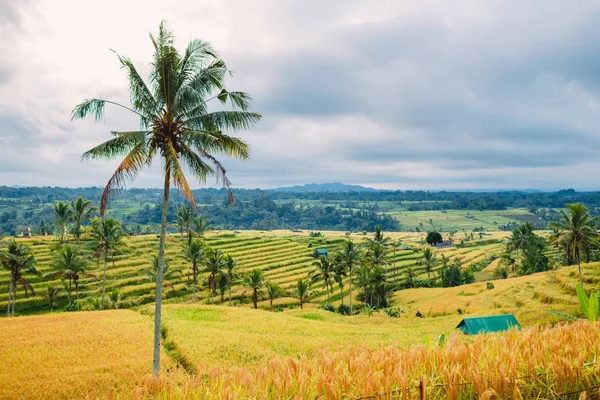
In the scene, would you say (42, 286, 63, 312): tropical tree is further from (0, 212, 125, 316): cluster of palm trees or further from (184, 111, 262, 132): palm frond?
(184, 111, 262, 132): palm frond

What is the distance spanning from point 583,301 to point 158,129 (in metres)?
14.6

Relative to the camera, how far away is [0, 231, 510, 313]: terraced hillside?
193 feet

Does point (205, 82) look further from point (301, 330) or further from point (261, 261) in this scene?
point (261, 261)

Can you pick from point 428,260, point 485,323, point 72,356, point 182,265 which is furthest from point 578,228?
point 182,265

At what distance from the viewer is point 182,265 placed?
76.1 meters

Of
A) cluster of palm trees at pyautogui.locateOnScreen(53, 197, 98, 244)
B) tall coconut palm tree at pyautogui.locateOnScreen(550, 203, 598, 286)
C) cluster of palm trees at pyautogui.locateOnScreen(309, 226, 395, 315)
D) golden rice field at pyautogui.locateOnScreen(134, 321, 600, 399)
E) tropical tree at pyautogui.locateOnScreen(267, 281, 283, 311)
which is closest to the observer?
golden rice field at pyautogui.locateOnScreen(134, 321, 600, 399)

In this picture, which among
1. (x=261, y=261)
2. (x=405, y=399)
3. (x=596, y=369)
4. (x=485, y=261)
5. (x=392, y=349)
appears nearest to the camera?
(x=405, y=399)

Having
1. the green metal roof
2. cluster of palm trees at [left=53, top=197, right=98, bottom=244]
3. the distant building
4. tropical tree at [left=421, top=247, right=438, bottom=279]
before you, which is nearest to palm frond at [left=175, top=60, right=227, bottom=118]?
the green metal roof

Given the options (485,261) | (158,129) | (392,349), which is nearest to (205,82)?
(158,129)

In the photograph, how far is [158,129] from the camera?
14680 millimetres

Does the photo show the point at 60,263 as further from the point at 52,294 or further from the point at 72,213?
the point at 72,213

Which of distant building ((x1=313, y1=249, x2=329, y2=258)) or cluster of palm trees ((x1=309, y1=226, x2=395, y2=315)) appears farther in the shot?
distant building ((x1=313, y1=249, x2=329, y2=258))

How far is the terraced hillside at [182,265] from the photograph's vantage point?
58969 mm

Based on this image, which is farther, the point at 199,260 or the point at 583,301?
the point at 199,260
